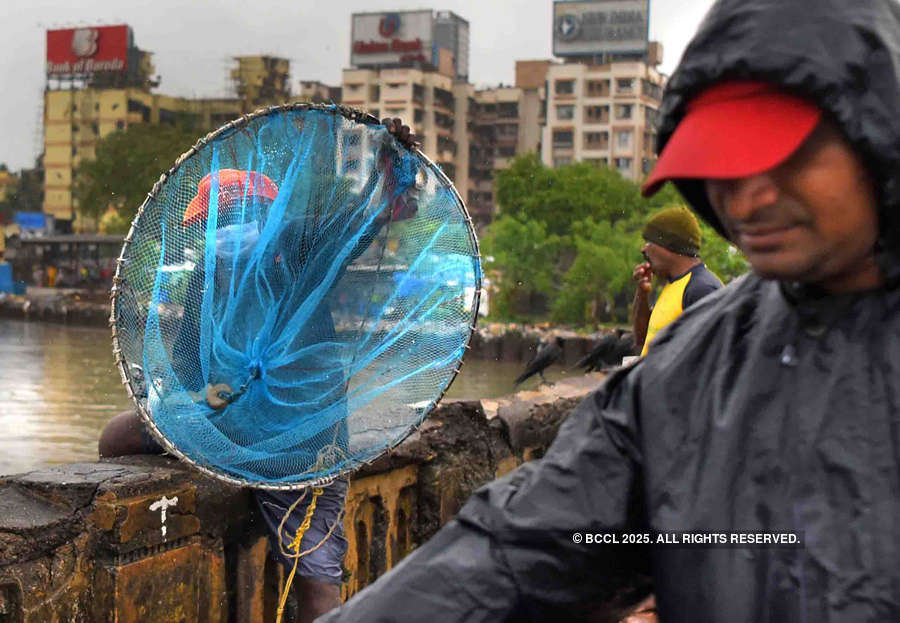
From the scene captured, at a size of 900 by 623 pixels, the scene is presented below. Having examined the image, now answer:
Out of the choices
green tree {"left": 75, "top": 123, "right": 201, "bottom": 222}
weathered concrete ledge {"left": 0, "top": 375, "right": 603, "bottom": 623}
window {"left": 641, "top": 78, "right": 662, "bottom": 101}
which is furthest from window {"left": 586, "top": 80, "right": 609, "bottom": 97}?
weathered concrete ledge {"left": 0, "top": 375, "right": 603, "bottom": 623}

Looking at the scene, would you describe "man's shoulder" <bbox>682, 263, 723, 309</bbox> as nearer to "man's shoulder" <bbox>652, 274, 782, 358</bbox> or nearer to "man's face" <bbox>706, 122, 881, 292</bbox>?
"man's shoulder" <bbox>652, 274, 782, 358</bbox>

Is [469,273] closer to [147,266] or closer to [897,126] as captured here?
[147,266]

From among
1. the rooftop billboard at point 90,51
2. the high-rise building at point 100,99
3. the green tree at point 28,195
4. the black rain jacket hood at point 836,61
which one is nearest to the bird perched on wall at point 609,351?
the black rain jacket hood at point 836,61

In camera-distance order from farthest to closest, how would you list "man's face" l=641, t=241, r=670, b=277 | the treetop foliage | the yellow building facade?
1. the yellow building facade
2. the treetop foliage
3. "man's face" l=641, t=241, r=670, b=277

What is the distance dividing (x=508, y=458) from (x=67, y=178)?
3235 inches

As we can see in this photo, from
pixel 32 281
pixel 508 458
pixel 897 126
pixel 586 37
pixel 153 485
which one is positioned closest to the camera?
pixel 897 126

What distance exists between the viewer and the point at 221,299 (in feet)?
12.6

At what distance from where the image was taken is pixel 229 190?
3.88 meters

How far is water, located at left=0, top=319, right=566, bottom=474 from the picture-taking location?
589 inches

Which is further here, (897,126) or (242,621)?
(242,621)

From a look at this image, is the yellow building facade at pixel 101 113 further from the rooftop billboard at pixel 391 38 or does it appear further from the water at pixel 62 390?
the water at pixel 62 390

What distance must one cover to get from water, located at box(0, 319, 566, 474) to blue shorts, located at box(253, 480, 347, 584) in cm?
454

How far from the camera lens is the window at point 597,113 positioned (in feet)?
241

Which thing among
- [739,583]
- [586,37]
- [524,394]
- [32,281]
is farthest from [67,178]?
[739,583]
